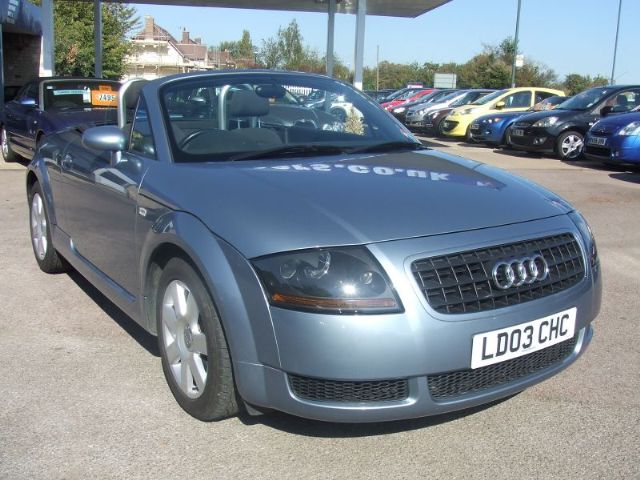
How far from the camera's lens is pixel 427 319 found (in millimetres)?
2414

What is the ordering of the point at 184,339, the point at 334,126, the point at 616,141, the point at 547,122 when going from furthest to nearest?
the point at 547,122 < the point at 616,141 < the point at 334,126 < the point at 184,339

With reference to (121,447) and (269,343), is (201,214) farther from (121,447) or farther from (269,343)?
(121,447)

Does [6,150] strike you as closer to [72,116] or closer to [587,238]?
[72,116]

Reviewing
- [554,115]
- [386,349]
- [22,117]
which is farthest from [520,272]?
[554,115]

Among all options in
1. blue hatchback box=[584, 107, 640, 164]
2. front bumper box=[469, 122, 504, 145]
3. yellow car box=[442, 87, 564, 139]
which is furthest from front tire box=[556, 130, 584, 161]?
yellow car box=[442, 87, 564, 139]

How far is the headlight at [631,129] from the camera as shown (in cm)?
1112

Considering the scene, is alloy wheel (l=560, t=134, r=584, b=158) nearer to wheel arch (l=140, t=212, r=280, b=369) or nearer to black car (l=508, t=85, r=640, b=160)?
black car (l=508, t=85, r=640, b=160)

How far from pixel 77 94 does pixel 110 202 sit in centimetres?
742

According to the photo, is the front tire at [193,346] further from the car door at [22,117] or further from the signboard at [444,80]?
the signboard at [444,80]

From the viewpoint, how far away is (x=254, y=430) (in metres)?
2.92

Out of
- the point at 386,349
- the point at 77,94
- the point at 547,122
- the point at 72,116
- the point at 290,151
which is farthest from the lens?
the point at 547,122

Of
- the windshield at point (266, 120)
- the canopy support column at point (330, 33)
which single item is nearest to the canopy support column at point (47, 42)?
the canopy support column at point (330, 33)

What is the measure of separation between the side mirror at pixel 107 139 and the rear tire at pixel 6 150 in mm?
8901

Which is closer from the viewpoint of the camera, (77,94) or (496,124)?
(77,94)
